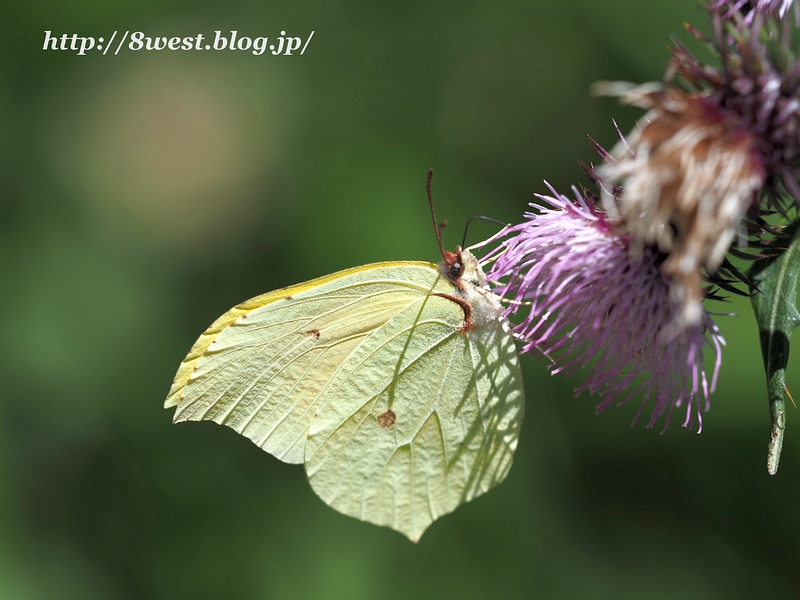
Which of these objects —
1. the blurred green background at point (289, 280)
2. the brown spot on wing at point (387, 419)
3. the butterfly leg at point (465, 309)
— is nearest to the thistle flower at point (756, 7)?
the butterfly leg at point (465, 309)

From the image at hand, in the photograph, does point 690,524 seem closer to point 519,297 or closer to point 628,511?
point 628,511

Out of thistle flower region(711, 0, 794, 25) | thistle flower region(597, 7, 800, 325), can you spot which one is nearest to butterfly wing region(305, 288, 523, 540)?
thistle flower region(597, 7, 800, 325)

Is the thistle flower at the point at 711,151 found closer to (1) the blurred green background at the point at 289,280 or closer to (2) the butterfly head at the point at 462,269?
(2) the butterfly head at the point at 462,269

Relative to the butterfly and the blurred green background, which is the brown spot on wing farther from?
the blurred green background

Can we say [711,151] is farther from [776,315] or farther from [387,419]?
[387,419]

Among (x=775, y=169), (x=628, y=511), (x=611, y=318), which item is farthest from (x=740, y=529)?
(x=775, y=169)
